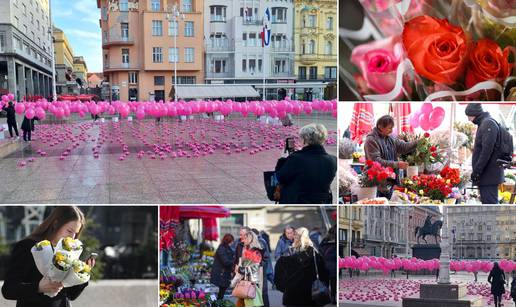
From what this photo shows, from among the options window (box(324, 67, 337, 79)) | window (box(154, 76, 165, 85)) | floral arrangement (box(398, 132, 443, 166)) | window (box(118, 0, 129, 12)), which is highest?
window (box(118, 0, 129, 12))

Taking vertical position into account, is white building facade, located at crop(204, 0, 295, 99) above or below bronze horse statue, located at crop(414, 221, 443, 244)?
above

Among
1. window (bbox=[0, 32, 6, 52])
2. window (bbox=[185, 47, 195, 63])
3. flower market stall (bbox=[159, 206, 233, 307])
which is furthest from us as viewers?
flower market stall (bbox=[159, 206, 233, 307])

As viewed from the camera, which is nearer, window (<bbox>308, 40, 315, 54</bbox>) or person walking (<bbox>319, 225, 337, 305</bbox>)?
window (<bbox>308, 40, 315, 54</bbox>)

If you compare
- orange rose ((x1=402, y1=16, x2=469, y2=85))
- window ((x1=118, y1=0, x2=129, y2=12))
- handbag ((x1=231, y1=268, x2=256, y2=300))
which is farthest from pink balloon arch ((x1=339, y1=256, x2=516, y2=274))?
window ((x1=118, y1=0, x2=129, y2=12))

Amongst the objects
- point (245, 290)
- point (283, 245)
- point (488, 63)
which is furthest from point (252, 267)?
point (488, 63)

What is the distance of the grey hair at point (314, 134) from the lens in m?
4.27

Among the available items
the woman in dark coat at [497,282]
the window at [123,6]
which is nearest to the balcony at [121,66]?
the window at [123,6]

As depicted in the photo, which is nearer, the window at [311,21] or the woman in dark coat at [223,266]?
the window at [311,21]

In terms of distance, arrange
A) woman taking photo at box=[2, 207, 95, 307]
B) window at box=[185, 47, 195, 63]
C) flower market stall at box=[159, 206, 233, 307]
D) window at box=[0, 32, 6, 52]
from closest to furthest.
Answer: woman taking photo at box=[2, 207, 95, 307], window at box=[0, 32, 6, 52], window at box=[185, 47, 195, 63], flower market stall at box=[159, 206, 233, 307]

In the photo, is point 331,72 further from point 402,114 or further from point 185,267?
point 185,267

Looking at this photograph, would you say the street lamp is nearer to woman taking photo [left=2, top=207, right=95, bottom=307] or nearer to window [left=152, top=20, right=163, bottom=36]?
window [left=152, top=20, right=163, bottom=36]

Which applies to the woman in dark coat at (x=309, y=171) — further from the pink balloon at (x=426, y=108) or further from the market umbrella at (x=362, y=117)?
the pink balloon at (x=426, y=108)

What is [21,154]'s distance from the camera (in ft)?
13.7

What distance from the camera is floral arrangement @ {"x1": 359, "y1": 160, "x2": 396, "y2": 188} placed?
434cm
